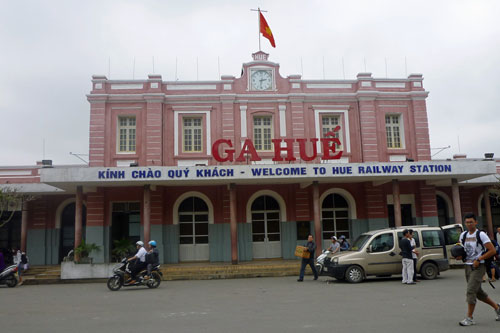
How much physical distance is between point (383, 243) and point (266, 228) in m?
7.54

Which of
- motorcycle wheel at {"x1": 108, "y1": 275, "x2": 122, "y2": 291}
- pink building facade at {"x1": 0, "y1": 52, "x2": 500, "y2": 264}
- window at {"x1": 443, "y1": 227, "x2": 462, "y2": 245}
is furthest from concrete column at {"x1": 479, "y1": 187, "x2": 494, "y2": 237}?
motorcycle wheel at {"x1": 108, "y1": 275, "x2": 122, "y2": 291}

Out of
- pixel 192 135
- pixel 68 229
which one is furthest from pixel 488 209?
pixel 68 229

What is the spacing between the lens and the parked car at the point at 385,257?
13.2 metres

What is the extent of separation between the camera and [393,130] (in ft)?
69.8

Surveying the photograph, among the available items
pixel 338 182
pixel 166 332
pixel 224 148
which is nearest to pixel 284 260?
pixel 338 182

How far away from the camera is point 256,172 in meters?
17.4

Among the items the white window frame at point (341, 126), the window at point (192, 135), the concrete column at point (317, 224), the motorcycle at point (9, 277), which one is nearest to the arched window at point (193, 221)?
the window at point (192, 135)

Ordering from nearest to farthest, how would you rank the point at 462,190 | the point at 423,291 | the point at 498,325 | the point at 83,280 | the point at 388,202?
1. the point at 498,325
2. the point at 423,291
3. the point at 83,280
4. the point at 388,202
5. the point at 462,190

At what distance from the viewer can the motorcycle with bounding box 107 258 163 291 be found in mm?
13000

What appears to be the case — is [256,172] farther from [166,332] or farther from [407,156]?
[166,332]

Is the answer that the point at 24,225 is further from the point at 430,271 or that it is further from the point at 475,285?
the point at 475,285

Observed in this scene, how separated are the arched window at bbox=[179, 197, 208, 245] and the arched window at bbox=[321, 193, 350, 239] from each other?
18.3 ft

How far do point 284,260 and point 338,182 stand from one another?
4.40 m

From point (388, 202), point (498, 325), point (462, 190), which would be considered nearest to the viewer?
point (498, 325)
